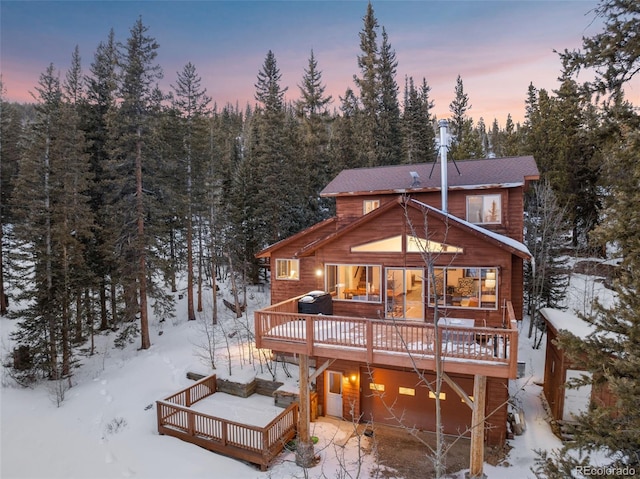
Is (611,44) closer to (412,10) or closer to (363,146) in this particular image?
(412,10)

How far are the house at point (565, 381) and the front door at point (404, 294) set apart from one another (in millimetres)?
4068

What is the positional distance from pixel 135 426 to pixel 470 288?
12230mm

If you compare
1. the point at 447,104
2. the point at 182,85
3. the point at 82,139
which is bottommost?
the point at 82,139

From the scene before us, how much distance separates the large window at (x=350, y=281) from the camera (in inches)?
496

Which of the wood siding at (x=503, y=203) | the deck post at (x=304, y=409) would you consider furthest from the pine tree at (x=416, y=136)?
the deck post at (x=304, y=409)

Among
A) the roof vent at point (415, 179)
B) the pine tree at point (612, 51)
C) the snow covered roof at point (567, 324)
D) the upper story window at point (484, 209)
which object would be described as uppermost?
the pine tree at point (612, 51)

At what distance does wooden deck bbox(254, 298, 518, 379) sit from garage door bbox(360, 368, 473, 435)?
2.82m

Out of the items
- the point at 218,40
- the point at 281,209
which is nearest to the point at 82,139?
the point at 281,209

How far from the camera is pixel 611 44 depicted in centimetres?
527

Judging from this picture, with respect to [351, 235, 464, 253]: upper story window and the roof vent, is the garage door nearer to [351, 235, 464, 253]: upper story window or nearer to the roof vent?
[351, 235, 464, 253]: upper story window

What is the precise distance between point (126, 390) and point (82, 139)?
12.1 m

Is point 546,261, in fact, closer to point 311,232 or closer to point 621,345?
point 311,232

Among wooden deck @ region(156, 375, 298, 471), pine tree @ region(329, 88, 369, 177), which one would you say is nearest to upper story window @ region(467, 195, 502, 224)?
wooden deck @ region(156, 375, 298, 471)

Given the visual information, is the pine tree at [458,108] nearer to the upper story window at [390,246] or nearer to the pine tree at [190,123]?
the pine tree at [190,123]
